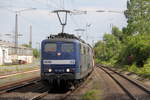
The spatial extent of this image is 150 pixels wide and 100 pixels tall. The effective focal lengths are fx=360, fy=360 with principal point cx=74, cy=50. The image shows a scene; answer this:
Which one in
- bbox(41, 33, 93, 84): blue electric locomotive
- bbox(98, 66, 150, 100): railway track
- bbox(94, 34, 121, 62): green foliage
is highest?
bbox(94, 34, 121, 62): green foliage

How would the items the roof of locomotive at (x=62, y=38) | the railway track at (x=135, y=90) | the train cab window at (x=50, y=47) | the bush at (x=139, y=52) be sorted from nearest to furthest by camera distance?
the railway track at (x=135, y=90) < the train cab window at (x=50, y=47) < the roof of locomotive at (x=62, y=38) < the bush at (x=139, y=52)

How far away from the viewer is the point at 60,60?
19.7 metres

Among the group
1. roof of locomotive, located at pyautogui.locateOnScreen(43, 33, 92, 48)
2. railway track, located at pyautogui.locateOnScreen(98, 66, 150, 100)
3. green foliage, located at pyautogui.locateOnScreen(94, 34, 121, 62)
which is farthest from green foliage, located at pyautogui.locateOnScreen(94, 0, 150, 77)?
green foliage, located at pyautogui.locateOnScreen(94, 34, 121, 62)

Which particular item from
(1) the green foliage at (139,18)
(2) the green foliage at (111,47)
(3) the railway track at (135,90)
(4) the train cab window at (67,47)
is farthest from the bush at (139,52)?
(2) the green foliage at (111,47)

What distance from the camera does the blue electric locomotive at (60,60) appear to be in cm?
1942

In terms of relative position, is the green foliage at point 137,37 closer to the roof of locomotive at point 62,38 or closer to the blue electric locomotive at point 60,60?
the roof of locomotive at point 62,38

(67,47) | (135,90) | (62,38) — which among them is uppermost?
(62,38)

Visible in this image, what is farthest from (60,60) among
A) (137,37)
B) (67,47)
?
(137,37)

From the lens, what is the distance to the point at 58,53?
1994cm

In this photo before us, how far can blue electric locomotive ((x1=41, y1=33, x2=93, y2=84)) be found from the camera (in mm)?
19422

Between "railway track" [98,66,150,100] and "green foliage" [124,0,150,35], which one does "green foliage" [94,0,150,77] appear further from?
"railway track" [98,66,150,100]

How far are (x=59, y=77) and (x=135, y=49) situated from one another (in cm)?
3141

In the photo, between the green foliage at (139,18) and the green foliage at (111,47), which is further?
the green foliage at (111,47)

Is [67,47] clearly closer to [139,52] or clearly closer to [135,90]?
[135,90]
